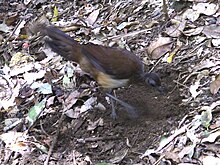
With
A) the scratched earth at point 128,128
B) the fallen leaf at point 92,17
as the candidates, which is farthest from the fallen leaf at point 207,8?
the fallen leaf at point 92,17

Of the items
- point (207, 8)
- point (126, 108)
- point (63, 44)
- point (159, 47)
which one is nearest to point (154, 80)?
point (126, 108)

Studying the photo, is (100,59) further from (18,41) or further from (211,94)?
(18,41)

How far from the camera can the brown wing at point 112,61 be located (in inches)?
180

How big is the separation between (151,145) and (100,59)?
925mm

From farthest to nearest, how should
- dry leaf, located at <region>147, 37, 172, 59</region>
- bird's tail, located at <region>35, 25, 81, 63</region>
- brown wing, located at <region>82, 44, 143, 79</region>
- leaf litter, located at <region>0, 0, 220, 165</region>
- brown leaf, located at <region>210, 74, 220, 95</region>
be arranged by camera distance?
dry leaf, located at <region>147, 37, 172, 59</region> → bird's tail, located at <region>35, 25, 81, 63</region> → brown wing, located at <region>82, 44, 143, 79</region> → brown leaf, located at <region>210, 74, 220, 95</region> → leaf litter, located at <region>0, 0, 220, 165</region>

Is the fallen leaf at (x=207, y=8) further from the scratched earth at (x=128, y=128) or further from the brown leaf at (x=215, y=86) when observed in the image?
the brown leaf at (x=215, y=86)

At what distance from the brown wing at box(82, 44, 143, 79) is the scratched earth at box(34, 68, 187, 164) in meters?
0.30

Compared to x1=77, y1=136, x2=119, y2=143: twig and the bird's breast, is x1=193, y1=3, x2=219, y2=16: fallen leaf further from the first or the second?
x1=77, y1=136, x2=119, y2=143: twig

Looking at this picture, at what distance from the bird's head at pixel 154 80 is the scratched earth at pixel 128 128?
0.10 m

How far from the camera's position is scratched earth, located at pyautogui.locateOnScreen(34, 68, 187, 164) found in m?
Answer: 4.27

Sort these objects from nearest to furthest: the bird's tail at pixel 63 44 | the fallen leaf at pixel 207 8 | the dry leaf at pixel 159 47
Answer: the bird's tail at pixel 63 44
the dry leaf at pixel 159 47
the fallen leaf at pixel 207 8

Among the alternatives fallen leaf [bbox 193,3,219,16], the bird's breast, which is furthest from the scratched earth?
fallen leaf [bbox 193,3,219,16]

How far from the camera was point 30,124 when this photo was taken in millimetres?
4824

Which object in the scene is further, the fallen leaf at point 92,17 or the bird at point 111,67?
the fallen leaf at point 92,17
